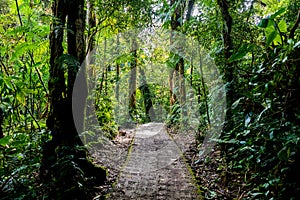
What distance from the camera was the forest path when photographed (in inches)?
149

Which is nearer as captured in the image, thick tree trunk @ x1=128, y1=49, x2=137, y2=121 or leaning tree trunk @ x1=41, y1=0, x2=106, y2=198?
leaning tree trunk @ x1=41, y1=0, x2=106, y2=198

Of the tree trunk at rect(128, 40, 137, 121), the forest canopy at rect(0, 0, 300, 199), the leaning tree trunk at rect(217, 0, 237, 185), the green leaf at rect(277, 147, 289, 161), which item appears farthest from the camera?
the tree trunk at rect(128, 40, 137, 121)

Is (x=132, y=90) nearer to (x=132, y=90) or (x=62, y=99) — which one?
(x=132, y=90)

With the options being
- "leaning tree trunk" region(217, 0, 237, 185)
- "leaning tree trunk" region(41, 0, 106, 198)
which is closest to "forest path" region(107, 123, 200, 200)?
"leaning tree trunk" region(41, 0, 106, 198)

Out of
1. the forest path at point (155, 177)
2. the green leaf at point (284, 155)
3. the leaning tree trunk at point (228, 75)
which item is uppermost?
the leaning tree trunk at point (228, 75)

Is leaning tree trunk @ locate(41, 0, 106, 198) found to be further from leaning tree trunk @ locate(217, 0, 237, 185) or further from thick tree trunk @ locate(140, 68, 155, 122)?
thick tree trunk @ locate(140, 68, 155, 122)

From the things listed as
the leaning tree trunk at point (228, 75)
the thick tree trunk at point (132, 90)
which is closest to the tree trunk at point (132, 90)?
the thick tree trunk at point (132, 90)

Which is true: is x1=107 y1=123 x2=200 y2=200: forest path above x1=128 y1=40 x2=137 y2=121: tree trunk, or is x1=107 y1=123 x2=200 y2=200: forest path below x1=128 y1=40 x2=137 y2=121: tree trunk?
below

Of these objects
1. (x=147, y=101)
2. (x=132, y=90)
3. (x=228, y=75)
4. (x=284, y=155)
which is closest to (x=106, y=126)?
(x=228, y=75)

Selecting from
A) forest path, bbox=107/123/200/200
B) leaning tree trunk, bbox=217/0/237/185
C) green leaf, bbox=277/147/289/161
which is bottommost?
forest path, bbox=107/123/200/200

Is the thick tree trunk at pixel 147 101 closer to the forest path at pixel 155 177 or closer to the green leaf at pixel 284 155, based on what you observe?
the forest path at pixel 155 177

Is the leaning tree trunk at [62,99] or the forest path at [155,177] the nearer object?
the leaning tree trunk at [62,99]

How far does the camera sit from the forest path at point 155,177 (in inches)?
149

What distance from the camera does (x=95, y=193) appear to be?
377cm
